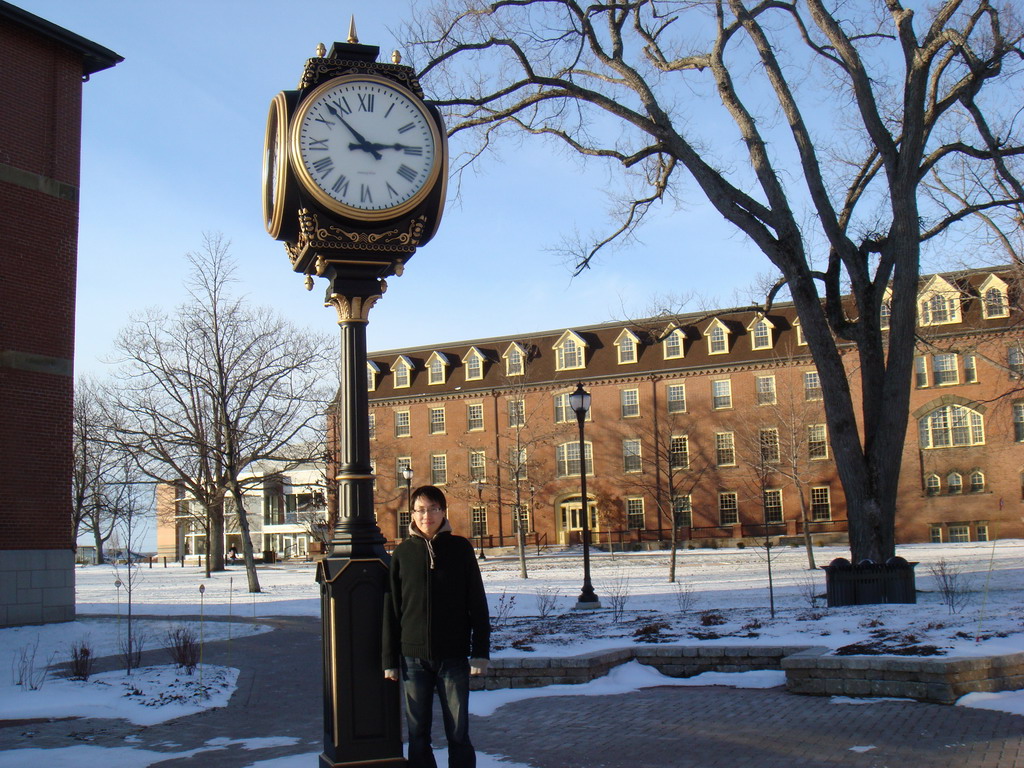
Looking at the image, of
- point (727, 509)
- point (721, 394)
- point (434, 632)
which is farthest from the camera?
point (721, 394)

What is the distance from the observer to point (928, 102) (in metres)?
16.8

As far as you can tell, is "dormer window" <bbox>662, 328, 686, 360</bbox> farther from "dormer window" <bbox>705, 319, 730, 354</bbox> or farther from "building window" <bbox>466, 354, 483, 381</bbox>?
"building window" <bbox>466, 354, 483, 381</bbox>

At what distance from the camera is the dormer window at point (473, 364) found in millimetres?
58719

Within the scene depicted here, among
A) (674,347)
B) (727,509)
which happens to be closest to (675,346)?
(674,347)

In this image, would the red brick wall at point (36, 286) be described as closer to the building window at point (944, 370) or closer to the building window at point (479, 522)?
the building window at point (479, 522)

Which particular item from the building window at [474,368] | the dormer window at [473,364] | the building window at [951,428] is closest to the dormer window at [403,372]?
the dormer window at [473,364]

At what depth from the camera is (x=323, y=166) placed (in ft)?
17.0

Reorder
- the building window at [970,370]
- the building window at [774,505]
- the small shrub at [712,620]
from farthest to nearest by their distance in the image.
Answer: the building window at [774,505], the building window at [970,370], the small shrub at [712,620]

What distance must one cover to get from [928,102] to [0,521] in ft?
58.4

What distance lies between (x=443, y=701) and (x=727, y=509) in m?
47.8

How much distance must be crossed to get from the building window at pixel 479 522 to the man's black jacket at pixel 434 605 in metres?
51.9

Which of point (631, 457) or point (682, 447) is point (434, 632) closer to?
point (682, 447)

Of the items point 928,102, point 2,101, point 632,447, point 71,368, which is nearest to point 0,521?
point 71,368

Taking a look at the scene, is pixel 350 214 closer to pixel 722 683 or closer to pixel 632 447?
pixel 722 683
